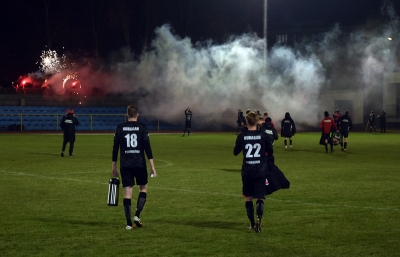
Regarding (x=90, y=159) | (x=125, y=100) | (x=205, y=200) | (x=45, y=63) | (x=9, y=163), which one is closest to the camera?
(x=205, y=200)

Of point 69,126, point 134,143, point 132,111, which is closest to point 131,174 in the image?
point 134,143

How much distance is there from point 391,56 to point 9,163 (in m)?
39.5

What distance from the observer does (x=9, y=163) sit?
23.3 meters

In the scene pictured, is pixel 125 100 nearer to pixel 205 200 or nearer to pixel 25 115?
pixel 25 115

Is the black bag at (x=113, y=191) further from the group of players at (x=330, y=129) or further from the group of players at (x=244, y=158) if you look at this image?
the group of players at (x=330, y=129)

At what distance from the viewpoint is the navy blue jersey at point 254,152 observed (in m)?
10.3

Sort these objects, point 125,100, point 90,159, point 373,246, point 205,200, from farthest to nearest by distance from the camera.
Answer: point 125,100 < point 90,159 < point 205,200 < point 373,246

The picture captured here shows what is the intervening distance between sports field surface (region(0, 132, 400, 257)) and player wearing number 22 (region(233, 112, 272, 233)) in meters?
0.51

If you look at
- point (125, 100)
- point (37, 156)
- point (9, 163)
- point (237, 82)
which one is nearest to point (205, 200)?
point (9, 163)

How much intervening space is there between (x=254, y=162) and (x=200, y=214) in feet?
7.03

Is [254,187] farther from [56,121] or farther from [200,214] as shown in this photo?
[56,121]

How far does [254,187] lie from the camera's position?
1038cm

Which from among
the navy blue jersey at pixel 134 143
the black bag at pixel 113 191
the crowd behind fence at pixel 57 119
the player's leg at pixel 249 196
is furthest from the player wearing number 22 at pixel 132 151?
the crowd behind fence at pixel 57 119

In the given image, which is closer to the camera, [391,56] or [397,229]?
[397,229]
